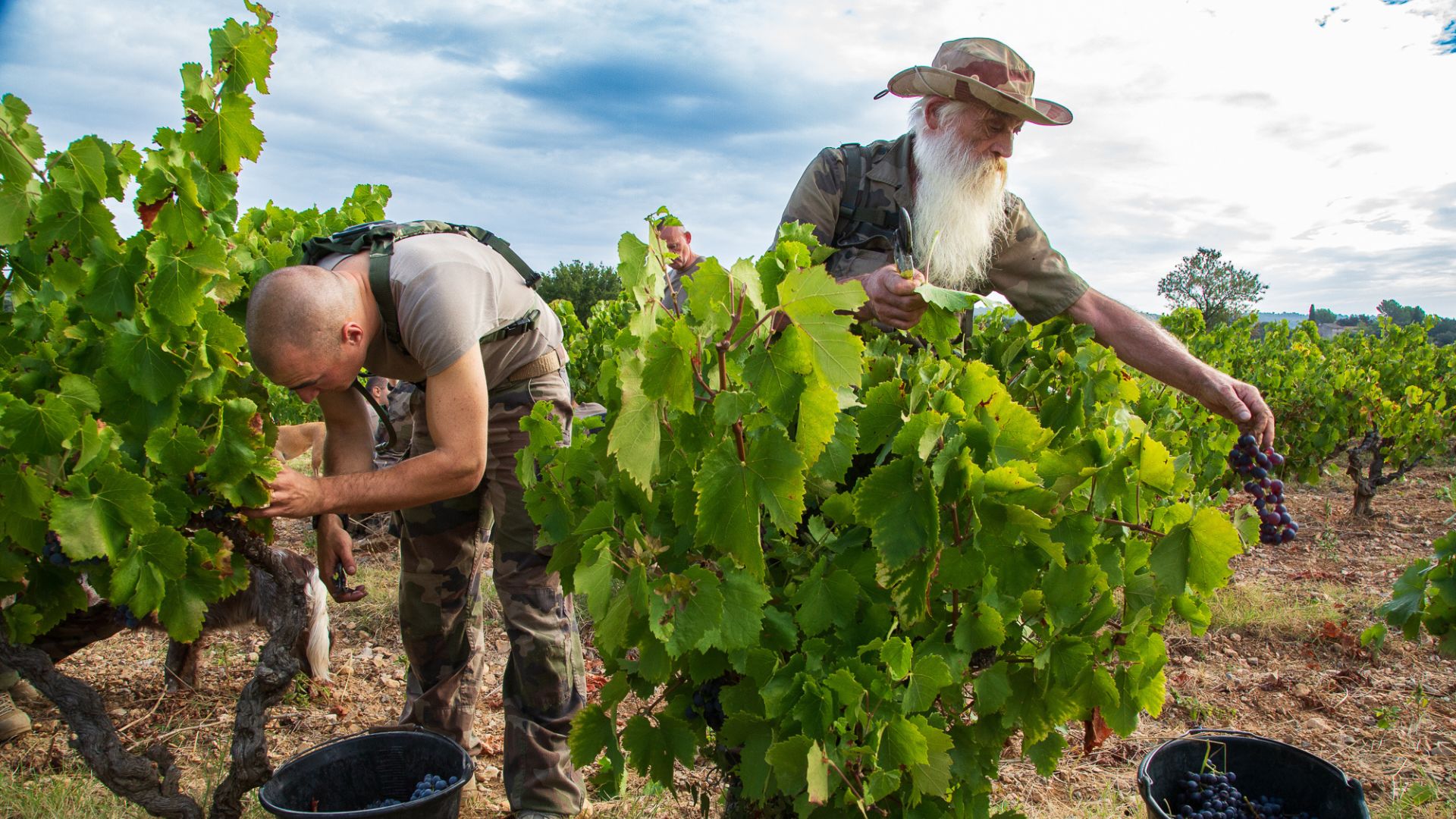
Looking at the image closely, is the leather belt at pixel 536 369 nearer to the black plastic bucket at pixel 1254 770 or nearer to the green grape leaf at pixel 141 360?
the green grape leaf at pixel 141 360

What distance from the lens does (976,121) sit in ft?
10.7

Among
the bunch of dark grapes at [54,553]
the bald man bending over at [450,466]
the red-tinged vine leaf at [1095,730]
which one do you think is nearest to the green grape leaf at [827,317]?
the red-tinged vine leaf at [1095,730]

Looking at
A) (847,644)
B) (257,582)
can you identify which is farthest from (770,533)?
(257,582)

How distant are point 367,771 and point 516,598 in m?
0.68

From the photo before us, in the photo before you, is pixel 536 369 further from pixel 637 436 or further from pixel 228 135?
pixel 637 436

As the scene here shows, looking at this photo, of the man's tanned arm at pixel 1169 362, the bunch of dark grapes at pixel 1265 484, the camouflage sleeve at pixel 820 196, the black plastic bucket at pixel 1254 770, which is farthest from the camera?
the bunch of dark grapes at pixel 1265 484

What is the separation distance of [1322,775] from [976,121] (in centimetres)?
243

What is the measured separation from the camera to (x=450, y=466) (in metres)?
2.40

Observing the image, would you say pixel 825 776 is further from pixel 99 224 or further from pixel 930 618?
pixel 99 224

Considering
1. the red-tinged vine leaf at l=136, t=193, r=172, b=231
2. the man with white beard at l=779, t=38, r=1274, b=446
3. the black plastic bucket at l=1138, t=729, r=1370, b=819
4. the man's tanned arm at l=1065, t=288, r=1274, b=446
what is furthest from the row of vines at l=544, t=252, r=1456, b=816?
the red-tinged vine leaf at l=136, t=193, r=172, b=231

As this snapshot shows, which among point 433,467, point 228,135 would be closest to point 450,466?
point 433,467

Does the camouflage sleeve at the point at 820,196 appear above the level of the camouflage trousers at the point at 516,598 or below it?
above

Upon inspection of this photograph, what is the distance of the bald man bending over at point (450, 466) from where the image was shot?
2344mm

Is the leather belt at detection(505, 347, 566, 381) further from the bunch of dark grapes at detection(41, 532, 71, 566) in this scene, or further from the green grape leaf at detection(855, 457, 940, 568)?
the green grape leaf at detection(855, 457, 940, 568)
